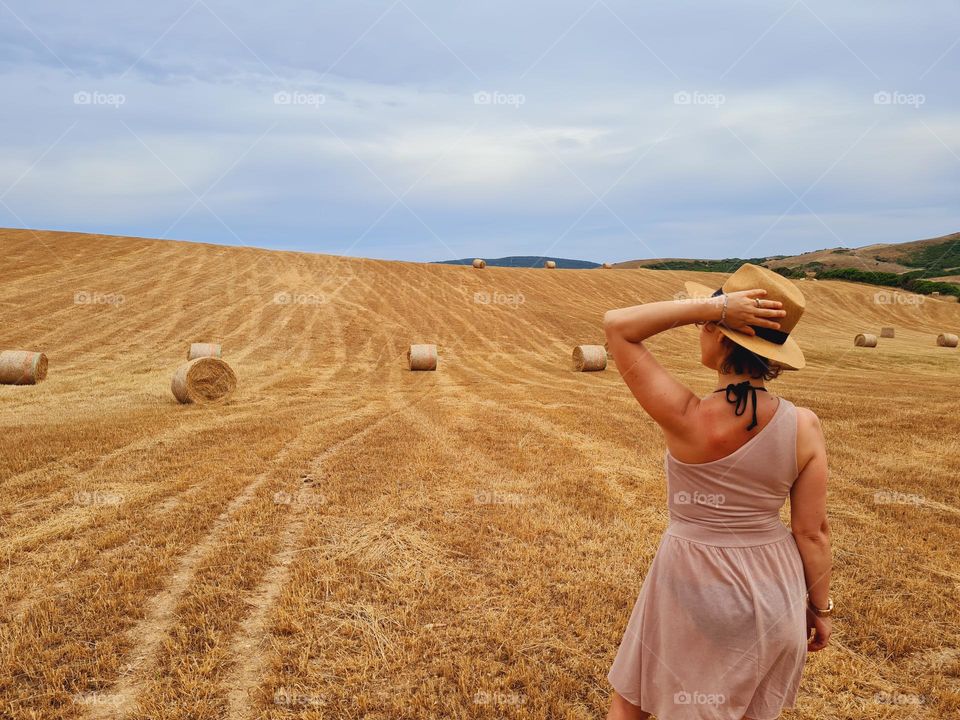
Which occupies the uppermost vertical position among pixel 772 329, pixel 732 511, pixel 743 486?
pixel 772 329

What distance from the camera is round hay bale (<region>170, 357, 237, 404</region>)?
1505cm

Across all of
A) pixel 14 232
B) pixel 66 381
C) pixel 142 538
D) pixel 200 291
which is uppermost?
pixel 14 232

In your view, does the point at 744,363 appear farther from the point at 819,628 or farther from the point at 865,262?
the point at 865,262

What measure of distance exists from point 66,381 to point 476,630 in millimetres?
18428

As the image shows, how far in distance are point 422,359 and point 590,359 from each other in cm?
671

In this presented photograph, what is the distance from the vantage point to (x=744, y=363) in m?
2.43

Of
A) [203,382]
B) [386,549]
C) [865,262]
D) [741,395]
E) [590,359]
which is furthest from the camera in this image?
[865,262]

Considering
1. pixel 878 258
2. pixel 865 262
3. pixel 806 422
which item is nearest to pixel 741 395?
pixel 806 422

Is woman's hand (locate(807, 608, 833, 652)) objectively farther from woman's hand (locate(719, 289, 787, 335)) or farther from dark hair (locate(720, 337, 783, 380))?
woman's hand (locate(719, 289, 787, 335))

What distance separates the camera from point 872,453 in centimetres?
1092

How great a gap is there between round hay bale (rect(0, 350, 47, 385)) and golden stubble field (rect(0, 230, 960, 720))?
1.93 ft

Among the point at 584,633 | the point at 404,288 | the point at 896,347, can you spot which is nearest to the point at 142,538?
the point at 584,633

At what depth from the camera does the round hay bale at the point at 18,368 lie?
16891 millimetres

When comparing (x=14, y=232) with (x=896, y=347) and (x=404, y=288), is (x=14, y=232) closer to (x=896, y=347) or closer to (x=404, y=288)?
(x=404, y=288)
